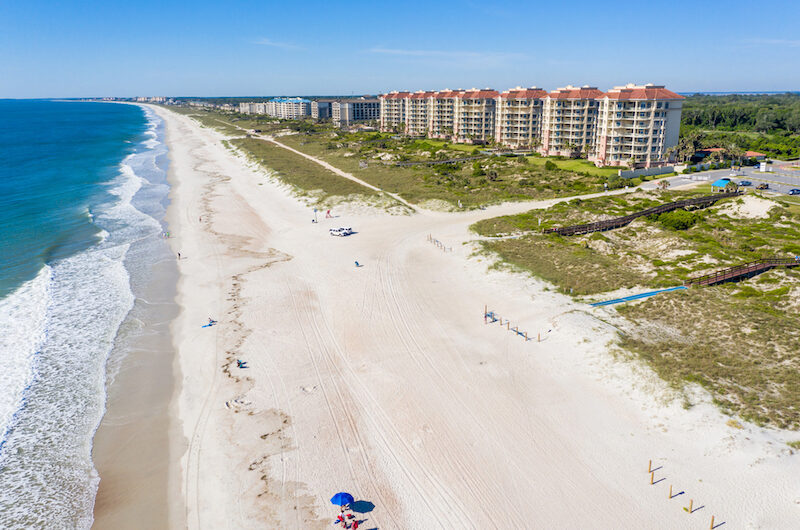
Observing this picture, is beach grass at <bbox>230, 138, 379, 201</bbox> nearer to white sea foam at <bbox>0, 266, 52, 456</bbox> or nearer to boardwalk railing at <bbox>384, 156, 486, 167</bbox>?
boardwalk railing at <bbox>384, 156, 486, 167</bbox>

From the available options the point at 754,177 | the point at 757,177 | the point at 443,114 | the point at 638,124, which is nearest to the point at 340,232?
the point at 638,124

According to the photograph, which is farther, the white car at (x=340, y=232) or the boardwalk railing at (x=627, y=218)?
the white car at (x=340, y=232)

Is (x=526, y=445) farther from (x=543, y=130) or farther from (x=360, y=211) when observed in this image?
(x=543, y=130)

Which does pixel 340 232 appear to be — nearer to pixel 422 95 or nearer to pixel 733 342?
pixel 733 342

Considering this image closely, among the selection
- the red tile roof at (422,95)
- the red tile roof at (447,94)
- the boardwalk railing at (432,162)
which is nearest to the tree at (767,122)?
the red tile roof at (447,94)

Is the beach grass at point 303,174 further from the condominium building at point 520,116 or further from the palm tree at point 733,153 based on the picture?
the palm tree at point 733,153

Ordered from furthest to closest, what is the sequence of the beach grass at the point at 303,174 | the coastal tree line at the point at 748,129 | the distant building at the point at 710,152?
the coastal tree line at the point at 748,129, the distant building at the point at 710,152, the beach grass at the point at 303,174

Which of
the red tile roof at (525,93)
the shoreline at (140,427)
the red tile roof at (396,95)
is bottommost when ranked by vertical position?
the shoreline at (140,427)
